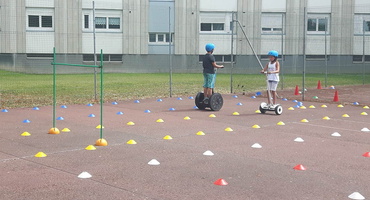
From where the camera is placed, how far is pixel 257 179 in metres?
6.95

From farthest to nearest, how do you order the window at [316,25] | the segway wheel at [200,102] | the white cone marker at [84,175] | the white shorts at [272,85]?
the window at [316,25] → the segway wheel at [200,102] → the white shorts at [272,85] → the white cone marker at [84,175]

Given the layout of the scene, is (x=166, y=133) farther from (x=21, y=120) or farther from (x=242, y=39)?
(x=242, y=39)

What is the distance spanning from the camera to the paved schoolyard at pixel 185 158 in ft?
21.0

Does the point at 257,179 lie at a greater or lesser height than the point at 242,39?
lesser

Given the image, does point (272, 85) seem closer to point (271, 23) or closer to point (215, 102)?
point (215, 102)

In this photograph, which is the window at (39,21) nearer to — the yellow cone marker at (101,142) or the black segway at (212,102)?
the black segway at (212,102)

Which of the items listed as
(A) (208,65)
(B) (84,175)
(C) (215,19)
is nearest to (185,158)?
(B) (84,175)

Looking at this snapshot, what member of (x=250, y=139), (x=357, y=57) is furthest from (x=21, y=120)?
(x=357, y=57)

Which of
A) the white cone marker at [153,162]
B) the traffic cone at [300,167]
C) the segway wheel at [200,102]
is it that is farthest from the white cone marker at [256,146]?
the segway wheel at [200,102]

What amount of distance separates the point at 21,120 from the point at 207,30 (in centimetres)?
2616

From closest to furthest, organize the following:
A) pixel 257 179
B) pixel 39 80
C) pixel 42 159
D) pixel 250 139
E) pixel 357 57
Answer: pixel 257 179 < pixel 42 159 < pixel 250 139 < pixel 39 80 < pixel 357 57

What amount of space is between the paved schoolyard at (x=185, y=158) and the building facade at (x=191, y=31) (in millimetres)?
20658

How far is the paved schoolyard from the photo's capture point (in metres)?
6.39

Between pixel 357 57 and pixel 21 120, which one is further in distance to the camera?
pixel 357 57
